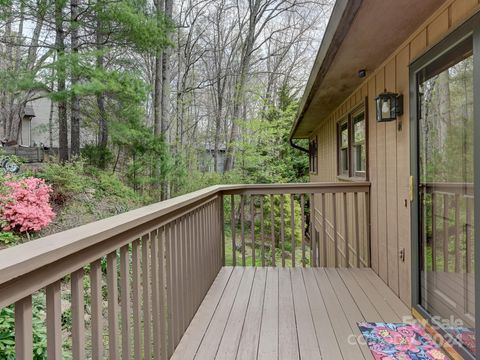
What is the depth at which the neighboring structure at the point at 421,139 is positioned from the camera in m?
2.03

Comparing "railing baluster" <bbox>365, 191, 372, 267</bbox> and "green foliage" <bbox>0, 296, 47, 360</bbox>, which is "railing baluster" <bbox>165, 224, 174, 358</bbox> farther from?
"railing baluster" <bbox>365, 191, 372, 267</bbox>

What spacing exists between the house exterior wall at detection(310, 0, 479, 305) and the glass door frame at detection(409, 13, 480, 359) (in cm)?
7

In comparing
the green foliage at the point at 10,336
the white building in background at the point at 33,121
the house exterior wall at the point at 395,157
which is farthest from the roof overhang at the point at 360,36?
the white building in background at the point at 33,121

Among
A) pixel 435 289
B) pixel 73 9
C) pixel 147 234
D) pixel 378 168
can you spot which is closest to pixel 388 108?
pixel 378 168

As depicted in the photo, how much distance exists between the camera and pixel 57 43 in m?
8.28

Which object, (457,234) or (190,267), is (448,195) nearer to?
(457,234)

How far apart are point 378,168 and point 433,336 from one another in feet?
6.26

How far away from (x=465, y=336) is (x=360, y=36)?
2.25 metres

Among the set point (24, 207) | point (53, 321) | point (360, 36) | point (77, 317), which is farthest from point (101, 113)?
point (53, 321)

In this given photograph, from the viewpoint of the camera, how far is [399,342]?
93.0 inches

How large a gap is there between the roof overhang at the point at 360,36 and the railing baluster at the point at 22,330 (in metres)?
2.30

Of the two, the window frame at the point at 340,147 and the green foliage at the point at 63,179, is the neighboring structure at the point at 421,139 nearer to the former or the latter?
the window frame at the point at 340,147

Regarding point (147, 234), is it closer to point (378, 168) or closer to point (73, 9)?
point (378, 168)

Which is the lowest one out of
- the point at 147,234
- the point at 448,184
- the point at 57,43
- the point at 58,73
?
the point at 147,234
